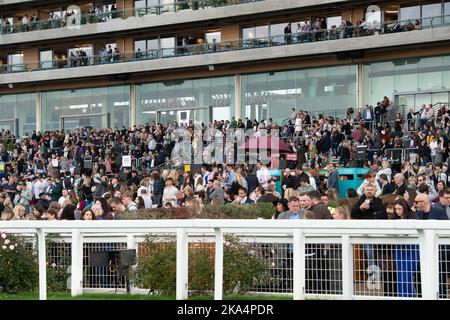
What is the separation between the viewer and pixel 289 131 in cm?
3597

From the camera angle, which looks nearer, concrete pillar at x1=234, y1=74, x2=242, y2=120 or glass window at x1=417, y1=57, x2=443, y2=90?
glass window at x1=417, y1=57, x2=443, y2=90

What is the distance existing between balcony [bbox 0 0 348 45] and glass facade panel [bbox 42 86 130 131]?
130 inches

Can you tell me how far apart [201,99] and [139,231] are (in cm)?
3600

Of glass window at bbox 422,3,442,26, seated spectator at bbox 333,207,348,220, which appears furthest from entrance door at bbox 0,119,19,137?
seated spectator at bbox 333,207,348,220

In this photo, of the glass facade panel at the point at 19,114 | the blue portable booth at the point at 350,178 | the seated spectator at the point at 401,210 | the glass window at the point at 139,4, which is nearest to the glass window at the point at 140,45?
the glass window at the point at 139,4

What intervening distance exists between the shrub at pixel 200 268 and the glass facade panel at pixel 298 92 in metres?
30.8

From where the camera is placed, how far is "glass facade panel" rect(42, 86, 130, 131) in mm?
50719

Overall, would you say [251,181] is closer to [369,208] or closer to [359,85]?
[369,208]

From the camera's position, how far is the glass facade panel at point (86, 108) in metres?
50.7

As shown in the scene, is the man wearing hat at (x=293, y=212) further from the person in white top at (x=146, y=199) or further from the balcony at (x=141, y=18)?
the balcony at (x=141, y=18)

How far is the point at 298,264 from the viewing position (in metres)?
10.7

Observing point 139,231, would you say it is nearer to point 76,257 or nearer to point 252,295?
point 76,257

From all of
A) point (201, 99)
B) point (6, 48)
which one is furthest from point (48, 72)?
point (201, 99)

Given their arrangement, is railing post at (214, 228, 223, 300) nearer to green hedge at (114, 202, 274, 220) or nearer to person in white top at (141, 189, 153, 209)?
green hedge at (114, 202, 274, 220)
